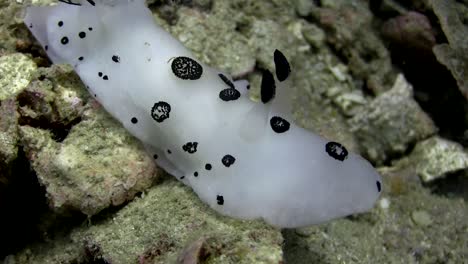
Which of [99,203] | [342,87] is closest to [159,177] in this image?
[99,203]

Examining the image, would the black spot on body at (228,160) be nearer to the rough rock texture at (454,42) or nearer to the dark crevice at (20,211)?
the dark crevice at (20,211)

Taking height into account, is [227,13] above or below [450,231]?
above

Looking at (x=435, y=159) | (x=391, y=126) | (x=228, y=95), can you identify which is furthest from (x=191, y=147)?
(x=435, y=159)

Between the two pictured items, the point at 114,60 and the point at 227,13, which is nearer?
the point at 114,60

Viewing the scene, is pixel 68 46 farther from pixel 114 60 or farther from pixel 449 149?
pixel 449 149

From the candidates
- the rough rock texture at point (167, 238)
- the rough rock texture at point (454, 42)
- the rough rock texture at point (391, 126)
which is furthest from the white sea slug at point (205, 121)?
the rough rock texture at point (454, 42)

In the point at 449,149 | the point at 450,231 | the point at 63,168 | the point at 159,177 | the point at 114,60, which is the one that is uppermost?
the point at 114,60

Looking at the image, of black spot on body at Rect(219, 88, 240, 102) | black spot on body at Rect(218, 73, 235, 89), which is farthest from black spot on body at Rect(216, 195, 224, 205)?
black spot on body at Rect(218, 73, 235, 89)
